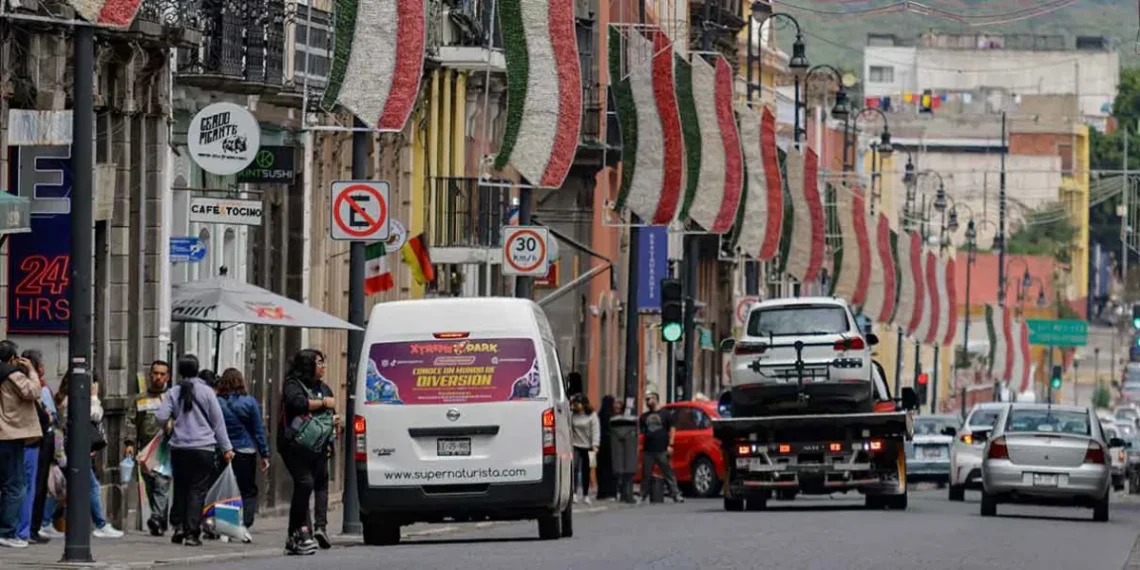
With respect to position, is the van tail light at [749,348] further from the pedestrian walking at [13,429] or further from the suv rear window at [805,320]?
the pedestrian walking at [13,429]

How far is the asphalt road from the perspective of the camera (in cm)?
2528

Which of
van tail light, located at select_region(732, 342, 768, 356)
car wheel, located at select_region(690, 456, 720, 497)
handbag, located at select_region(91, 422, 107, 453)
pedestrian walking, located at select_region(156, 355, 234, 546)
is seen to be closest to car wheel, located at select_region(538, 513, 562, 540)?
pedestrian walking, located at select_region(156, 355, 234, 546)

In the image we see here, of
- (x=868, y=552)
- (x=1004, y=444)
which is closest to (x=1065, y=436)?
(x=1004, y=444)

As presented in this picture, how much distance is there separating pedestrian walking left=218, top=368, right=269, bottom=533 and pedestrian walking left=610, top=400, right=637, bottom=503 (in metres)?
17.1

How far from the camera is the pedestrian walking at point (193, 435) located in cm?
2884

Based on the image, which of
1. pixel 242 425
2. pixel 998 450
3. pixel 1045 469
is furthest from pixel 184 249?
pixel 1045 469

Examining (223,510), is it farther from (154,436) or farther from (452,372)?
(452,372)

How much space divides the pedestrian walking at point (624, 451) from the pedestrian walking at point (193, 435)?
1974 centimetres

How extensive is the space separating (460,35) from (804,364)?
1468 centimetres

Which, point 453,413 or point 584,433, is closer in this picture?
point 453,413

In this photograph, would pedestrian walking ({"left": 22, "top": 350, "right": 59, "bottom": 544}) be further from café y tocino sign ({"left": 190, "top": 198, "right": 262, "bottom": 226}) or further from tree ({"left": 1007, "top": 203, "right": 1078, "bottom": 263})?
tree ({"left": 1007, "top": 203, "right": 1078, "bottom": 263})

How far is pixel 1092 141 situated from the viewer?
646 ft

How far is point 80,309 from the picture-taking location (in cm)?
2505

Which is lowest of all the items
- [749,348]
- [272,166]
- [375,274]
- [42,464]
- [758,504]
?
[758,504]
